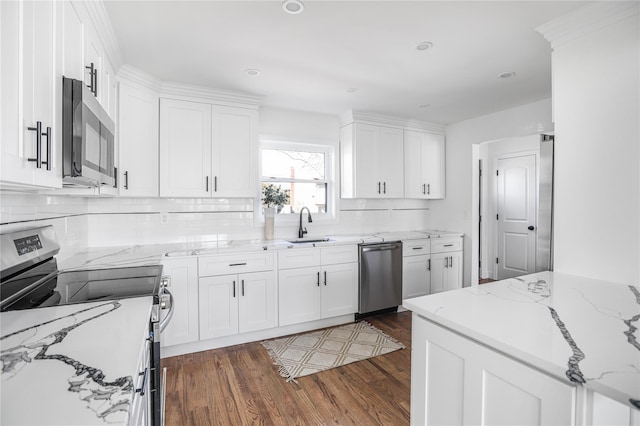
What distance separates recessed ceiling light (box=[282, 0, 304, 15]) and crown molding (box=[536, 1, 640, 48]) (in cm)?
146

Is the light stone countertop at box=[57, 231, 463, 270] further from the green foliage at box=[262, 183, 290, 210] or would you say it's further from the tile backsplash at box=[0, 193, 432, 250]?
the green foliage at box=[262, 183, 290, 210]

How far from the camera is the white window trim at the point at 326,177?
3.65 m

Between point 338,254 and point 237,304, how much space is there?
3.69 ft

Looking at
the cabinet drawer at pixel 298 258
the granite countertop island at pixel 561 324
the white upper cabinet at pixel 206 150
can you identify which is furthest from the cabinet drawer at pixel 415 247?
the granite countertop island at pixel 561 324

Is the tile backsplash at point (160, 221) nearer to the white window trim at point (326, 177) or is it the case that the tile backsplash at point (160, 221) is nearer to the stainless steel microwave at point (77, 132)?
the white window trim at point (326, 177)

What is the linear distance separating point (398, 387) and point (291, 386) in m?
0.76

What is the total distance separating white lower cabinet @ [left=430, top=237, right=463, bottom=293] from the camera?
4.10 metres

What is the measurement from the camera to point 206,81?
2.90m

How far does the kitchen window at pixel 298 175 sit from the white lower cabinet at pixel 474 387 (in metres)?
A: 2.65

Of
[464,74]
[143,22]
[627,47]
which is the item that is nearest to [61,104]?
[143,22]

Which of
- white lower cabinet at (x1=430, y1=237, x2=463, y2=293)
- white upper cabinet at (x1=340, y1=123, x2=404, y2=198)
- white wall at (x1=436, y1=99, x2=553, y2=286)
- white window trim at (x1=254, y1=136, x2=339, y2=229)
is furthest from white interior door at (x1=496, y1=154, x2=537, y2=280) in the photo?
white window trim at (x1=254, y1=136, x2=339, y2=229)

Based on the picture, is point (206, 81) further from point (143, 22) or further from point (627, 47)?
point (627, 47)

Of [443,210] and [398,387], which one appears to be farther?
[443,210]

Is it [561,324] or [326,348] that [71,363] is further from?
[326,348]
